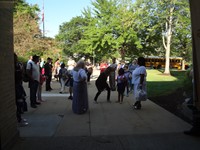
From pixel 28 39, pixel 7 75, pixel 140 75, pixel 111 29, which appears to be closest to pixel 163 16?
pixel 111 29

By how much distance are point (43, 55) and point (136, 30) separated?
1202 cm

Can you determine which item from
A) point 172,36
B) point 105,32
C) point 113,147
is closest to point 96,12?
point 105,32

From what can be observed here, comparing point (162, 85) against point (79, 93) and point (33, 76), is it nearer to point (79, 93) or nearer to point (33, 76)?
point (33, 76)

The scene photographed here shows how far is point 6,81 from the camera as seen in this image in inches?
252

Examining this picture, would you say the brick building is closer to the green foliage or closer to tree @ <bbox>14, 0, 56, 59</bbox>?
the green foliage

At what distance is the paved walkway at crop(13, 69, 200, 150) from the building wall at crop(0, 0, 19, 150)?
0.44m

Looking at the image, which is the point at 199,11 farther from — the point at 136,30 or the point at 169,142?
the point at 136,30

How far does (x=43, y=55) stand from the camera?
43344 millimetres

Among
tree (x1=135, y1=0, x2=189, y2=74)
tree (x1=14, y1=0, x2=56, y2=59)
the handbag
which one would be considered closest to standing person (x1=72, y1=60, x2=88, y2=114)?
the handbag

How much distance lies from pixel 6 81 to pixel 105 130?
2878mm

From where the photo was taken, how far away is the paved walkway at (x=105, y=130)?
6.77m

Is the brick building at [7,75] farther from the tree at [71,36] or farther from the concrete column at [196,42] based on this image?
the tree at [71,36]

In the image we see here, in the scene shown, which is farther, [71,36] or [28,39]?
[71,36]

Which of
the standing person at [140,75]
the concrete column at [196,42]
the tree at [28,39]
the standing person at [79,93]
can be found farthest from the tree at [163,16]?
the concrete column at [196,42]
